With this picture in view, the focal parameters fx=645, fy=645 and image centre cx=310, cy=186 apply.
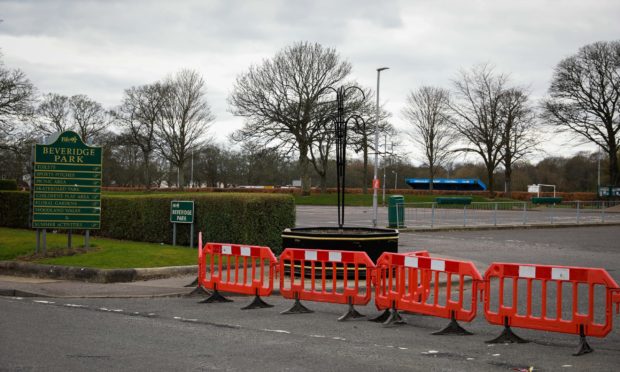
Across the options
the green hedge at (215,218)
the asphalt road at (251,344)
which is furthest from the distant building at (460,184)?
the asphalt road at (251,344)

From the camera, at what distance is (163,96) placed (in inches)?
2621

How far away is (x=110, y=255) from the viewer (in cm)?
1448

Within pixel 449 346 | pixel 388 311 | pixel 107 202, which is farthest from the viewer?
pixel 107 202

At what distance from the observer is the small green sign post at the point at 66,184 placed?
1515cm

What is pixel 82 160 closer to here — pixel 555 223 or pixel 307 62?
pixel 555 223

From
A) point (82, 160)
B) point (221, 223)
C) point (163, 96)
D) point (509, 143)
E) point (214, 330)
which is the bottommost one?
point (214, 330)

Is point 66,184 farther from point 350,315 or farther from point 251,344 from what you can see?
point 251,344

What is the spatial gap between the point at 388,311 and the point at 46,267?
314 inches

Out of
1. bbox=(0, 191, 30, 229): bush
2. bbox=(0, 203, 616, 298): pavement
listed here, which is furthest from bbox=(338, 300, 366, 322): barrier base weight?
bbox=(0, 191, 30, 229): bush

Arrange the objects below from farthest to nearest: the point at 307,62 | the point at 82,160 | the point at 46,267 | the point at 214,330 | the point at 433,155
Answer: the point at 433,155
the point at 307,62
the point at 82,160
the point at 46,267
the point at 214,330

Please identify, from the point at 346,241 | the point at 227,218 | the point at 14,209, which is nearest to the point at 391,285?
the point at 346,241

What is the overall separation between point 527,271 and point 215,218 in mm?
9989

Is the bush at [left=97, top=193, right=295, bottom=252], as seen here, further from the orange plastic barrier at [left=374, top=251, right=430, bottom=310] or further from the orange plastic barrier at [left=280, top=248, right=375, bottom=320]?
the orange plastic barrier at [left=374, top=251, right=430, bottom=310]

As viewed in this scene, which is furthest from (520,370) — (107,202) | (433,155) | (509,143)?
(433,155)
